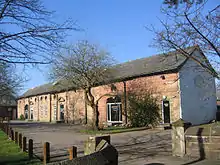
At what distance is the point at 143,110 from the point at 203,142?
46.6 feet

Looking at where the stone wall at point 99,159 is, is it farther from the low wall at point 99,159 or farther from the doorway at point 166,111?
the doorway at point 166,111

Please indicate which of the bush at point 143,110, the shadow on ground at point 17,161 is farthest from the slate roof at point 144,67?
the shadow on ground at point 17,161

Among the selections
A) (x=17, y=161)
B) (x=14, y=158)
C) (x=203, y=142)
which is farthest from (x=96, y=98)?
(x=203, y=142)

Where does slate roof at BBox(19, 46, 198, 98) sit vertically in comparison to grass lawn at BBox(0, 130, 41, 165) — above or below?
above

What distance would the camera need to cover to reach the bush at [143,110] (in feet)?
73.7

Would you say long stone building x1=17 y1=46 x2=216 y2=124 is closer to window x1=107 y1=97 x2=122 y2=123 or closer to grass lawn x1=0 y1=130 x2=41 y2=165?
window x1=107 y1=97 x2=122 y2=123

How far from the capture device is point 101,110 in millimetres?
28047

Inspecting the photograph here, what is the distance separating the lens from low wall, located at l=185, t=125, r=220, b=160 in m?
8.35

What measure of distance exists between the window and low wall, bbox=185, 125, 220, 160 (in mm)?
16693

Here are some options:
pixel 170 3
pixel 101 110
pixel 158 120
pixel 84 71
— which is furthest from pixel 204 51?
pixel 101 110

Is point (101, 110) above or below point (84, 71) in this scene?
below

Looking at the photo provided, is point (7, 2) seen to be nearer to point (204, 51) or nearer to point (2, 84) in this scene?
point (204, 51)

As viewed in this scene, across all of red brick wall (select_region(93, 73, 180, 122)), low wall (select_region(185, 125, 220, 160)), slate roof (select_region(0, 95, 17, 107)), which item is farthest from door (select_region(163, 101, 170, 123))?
slate roof (select_region(0, 95, 17, 107))

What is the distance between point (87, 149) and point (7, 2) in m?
4.94
